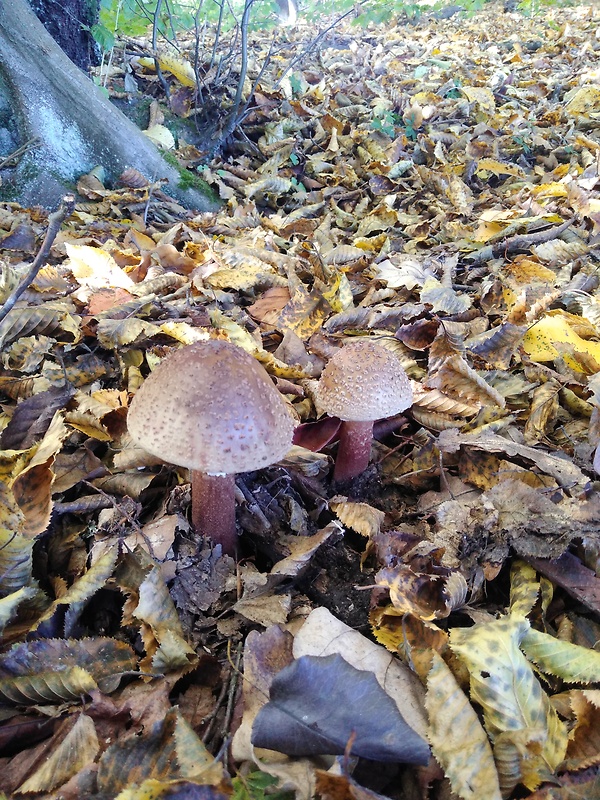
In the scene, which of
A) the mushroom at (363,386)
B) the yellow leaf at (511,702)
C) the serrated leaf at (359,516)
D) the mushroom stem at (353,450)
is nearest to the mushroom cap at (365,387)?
the mushroom at (363,386)

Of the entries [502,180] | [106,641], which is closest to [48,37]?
[502,180]

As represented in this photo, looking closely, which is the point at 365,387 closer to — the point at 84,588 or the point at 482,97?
the point at 84,588

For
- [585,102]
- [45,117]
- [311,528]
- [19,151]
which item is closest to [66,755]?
[311,528]

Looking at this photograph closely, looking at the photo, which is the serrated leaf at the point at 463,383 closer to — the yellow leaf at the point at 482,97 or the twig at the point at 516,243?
the twig at the point at 516,243

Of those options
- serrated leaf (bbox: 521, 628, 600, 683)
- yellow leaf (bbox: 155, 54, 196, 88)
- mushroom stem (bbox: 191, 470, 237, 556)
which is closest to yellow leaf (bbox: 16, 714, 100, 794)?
mushroom stem (bbox: 191, 470, 237, 556)

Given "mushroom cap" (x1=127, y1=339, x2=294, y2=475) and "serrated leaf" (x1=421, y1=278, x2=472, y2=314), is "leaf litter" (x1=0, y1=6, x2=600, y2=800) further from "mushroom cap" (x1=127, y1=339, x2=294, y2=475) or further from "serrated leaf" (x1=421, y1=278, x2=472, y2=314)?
"mushroom cap" (x1=127, y1=339, x2=294, y2=475)

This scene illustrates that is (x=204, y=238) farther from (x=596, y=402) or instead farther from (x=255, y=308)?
(x=596, y=402)
